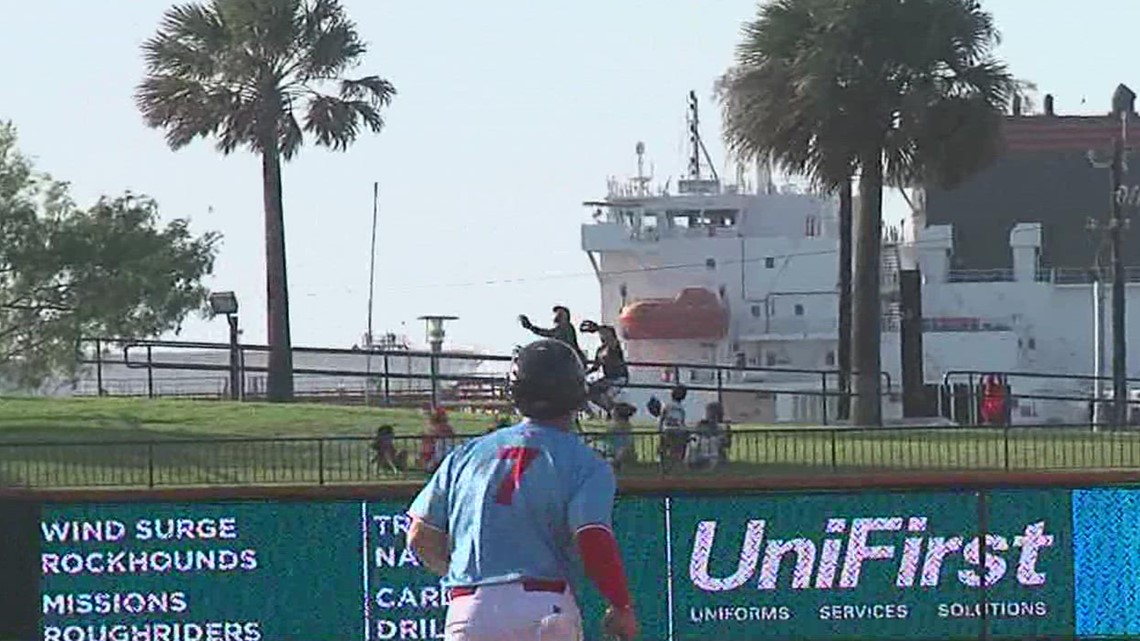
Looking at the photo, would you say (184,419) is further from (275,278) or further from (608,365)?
(608,365)

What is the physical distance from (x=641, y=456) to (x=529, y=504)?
52.8 feet

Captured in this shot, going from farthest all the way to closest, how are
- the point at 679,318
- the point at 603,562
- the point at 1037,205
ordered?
the point at 1037,205 → the point at 679,318 → the point at 603,562

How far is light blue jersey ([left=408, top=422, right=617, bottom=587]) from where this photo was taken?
6891mm

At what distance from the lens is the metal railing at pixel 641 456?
22219 millimetres

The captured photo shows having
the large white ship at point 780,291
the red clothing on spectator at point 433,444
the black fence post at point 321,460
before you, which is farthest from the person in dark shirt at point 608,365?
the large white ship at point 780,291

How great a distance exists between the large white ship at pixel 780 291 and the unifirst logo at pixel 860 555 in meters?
35.9

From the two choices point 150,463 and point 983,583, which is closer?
point 983,583

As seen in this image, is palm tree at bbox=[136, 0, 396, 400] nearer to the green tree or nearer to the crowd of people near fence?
the green tree

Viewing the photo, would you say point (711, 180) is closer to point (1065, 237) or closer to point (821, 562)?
point (1065, 237)

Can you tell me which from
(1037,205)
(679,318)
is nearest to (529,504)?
(679,318)

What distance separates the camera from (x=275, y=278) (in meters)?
38.7

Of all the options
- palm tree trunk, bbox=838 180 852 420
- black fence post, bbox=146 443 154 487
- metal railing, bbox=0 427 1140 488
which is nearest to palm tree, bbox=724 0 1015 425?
palm tree trunk, bbox=838 180 852 420

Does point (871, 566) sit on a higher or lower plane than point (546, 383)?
lower

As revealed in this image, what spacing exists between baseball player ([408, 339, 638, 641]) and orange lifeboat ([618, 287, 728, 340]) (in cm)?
4749
